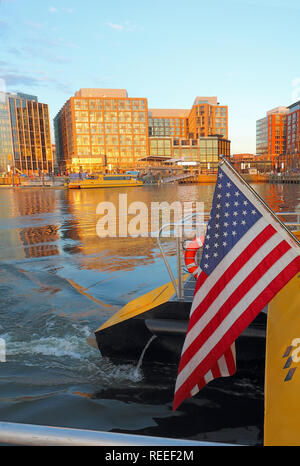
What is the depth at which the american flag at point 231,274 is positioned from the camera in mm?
3051

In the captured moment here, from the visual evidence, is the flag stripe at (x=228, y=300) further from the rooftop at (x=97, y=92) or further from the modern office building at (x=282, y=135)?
the rooftop at (x=97, y=92)

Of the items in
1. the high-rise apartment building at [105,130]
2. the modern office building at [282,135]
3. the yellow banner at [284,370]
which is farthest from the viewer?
the modern office building at [282,135]

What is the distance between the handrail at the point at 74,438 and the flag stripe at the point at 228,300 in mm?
1799

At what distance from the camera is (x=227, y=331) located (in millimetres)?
3285

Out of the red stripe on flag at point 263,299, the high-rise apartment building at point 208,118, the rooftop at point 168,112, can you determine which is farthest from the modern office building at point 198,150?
the red stripe on flag at point 263,299

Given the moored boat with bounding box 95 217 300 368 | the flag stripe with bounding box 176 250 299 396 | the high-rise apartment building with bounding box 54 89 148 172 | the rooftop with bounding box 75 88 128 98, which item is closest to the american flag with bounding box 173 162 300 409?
the flag stripe with bounding box 176 250 299 396

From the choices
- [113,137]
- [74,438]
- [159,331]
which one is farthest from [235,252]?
Result: [113,137]

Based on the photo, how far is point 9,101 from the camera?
164 meters

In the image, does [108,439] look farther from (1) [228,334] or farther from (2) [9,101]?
(2) [9,101]

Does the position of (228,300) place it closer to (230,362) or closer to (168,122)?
(230,362)

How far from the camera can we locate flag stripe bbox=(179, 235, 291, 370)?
3068 millimetres

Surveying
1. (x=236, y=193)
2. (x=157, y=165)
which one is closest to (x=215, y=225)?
(x=236, y=193)

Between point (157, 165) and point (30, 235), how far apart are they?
5184 inches

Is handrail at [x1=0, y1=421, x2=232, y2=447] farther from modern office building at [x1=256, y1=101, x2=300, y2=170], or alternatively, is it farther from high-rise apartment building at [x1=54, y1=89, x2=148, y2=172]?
modern office building at [x1=256, y1=101, x2=300, y2=170]
